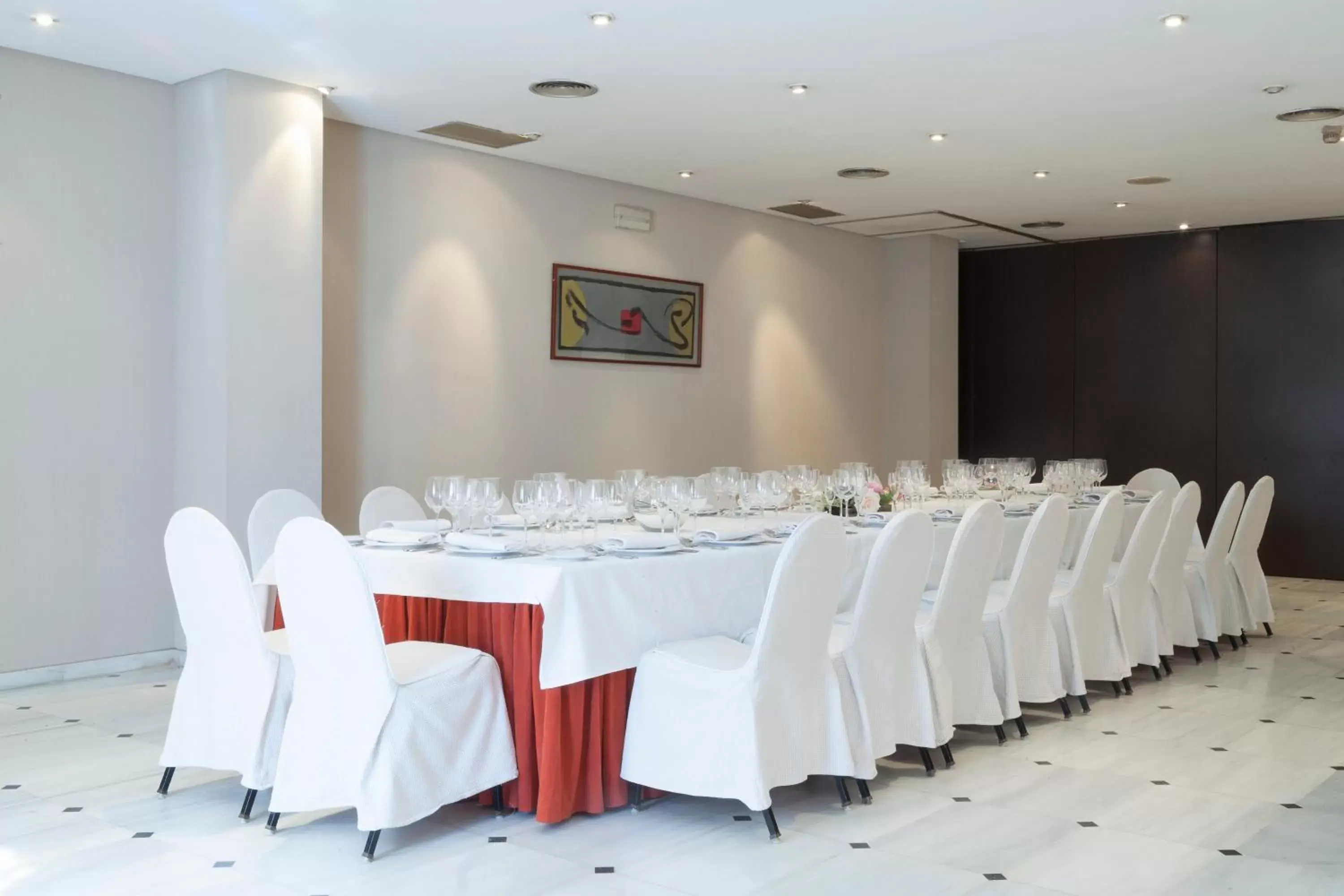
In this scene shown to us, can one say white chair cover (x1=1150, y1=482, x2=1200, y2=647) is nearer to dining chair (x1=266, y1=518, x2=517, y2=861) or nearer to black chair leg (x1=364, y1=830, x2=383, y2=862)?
dining chair (x1=266, y1=518, x2=517, y2=861)

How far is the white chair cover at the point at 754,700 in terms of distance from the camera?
149 inches

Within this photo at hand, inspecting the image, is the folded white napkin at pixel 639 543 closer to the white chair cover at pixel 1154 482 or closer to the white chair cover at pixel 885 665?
the white chair cover at pixel 885 665

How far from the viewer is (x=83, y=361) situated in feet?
20.2

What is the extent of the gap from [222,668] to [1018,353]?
937cm

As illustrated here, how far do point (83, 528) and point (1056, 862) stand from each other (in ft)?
15.6

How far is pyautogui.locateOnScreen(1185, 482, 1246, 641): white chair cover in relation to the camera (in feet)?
22.9

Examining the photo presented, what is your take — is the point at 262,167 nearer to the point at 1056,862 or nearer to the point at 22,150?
the point at 22,150

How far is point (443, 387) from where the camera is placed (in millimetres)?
7746

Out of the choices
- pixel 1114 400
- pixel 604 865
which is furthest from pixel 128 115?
pixel 1114 400

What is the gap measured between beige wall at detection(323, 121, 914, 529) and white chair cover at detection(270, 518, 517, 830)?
361 centimetres

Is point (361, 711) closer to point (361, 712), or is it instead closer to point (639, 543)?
point (361, 712)

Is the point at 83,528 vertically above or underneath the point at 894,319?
underneath

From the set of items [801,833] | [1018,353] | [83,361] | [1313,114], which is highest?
[1313,114]

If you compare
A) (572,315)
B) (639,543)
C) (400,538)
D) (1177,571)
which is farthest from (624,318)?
(639,543)
